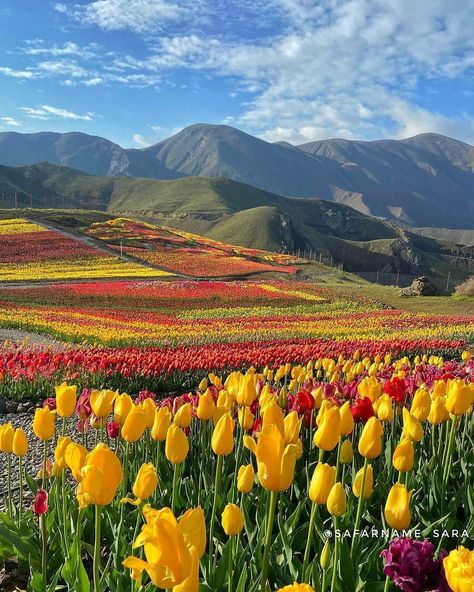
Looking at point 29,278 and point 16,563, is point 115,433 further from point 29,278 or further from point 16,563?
point 29,278

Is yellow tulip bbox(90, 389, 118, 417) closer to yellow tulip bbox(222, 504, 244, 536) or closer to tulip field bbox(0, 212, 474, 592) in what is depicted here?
tulip field bbox(0, 212, 474, 592)

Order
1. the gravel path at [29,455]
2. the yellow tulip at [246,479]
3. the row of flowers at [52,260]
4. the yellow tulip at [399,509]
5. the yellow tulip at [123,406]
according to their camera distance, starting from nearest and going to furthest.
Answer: the yellow tulip at [399,509]
the yellow tulip at [246,479]
the yellow tulip at [123,406]
the gravel path at [29,455]
the row of flowers at [52,260]

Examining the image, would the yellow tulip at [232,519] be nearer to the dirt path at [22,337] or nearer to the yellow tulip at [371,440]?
the yellow tulip at [371,440]

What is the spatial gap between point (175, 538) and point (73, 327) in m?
18.7

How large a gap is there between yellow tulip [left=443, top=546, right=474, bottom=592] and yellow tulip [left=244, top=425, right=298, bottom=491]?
74 cm

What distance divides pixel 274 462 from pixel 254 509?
1758 millimetres

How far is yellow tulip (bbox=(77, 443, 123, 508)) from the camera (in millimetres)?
2136

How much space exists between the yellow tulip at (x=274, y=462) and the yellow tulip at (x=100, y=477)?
1.92ft

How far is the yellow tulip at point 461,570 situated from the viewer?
148 centimetres

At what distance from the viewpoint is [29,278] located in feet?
138

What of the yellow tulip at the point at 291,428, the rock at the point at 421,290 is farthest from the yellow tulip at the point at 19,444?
the rock at the point at 421,290

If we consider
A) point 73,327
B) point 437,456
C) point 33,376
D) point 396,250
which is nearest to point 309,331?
point 73,327

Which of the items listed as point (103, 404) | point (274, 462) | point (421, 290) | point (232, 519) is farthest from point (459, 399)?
point (421, 290)

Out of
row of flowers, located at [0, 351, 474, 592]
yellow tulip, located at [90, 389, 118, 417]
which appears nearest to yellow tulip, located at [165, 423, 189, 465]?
row of flowers, located at [0, 351, 474, 592]
